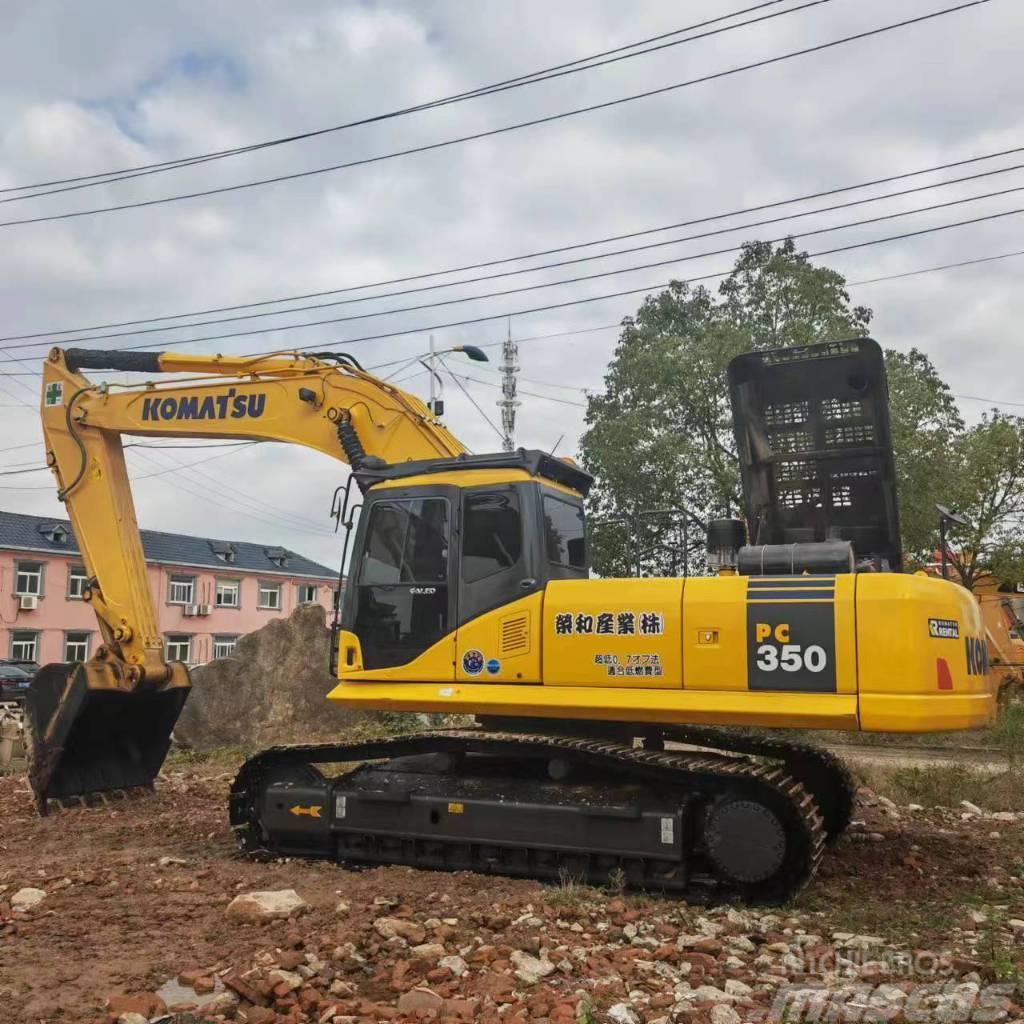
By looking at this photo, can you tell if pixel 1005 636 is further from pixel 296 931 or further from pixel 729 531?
pixel 296 931

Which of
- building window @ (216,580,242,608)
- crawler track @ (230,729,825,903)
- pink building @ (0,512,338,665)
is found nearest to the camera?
crawler track @ (230,729,825,903)

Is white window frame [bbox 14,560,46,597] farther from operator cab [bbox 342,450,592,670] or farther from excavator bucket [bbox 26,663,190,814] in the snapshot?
operator cab [bbox 342,450,592,670]

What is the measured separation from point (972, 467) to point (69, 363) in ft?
63.1

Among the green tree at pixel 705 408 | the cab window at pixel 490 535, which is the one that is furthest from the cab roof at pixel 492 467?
the green tree at pixel 705 408

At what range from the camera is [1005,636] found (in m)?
21.1

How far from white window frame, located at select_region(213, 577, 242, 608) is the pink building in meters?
0.05

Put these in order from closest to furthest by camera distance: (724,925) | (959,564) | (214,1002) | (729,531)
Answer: (214,1002) < (724,925) < (729,531) < (959,564)

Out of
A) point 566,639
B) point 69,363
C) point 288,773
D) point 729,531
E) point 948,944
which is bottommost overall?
point 948,944

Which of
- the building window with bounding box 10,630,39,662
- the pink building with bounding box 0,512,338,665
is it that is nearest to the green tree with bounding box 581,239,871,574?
the pink building with bounding box 0,512,338,665

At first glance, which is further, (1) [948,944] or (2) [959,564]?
(2) [959,564]

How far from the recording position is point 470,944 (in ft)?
16.8

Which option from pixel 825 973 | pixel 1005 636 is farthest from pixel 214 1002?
pixel 1005 636

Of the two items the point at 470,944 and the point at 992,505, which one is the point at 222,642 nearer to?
the point at 992,505

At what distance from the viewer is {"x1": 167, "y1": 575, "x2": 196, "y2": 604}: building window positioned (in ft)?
142
